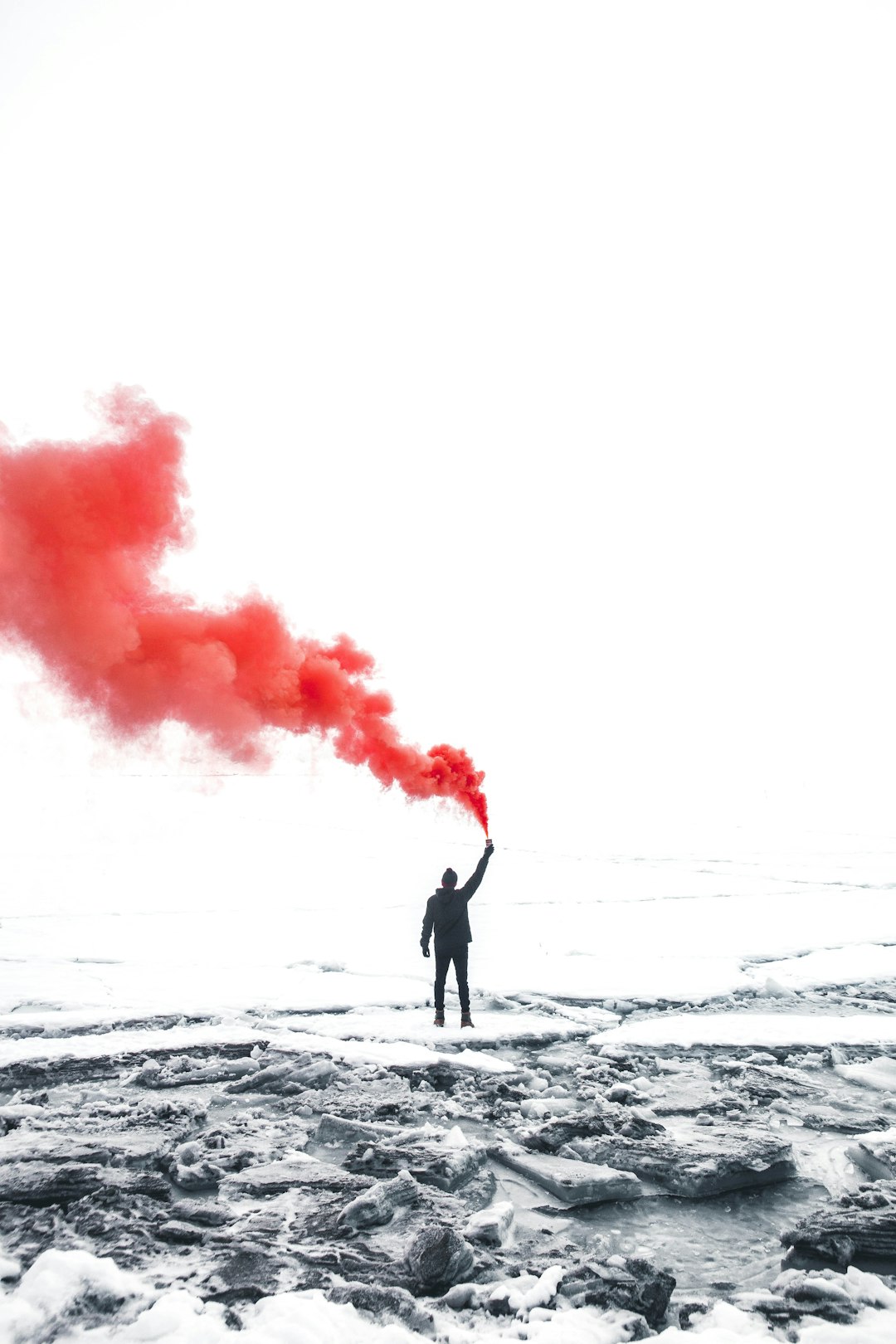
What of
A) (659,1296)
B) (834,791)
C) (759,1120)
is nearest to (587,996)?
(759,1120)

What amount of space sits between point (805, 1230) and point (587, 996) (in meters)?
5.44

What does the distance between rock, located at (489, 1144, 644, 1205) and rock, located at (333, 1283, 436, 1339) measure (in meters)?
1.33

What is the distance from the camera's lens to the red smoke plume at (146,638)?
334 inches

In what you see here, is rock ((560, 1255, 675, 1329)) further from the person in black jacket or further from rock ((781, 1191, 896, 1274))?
the person in black jacket

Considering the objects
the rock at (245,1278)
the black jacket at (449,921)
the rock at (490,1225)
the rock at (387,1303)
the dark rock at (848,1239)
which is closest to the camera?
the rock at (387,1303)

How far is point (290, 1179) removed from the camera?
4609 mm

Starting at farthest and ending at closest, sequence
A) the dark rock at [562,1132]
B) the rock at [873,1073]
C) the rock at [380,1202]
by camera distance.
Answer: the rock at [873,1073] → the dark rock at [562,1132] → the rock at [380,1202]

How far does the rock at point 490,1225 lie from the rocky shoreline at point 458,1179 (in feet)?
0.03

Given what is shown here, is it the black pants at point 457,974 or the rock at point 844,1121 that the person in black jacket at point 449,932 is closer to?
the black pants at point 457,974

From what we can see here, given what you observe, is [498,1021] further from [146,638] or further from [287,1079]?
[146,638]

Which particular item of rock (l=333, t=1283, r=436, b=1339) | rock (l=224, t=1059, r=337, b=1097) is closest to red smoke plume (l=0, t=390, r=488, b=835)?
rock (l=224, t=1059, r=337, b=1097)

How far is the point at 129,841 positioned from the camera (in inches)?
1116

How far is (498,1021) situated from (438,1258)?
15.0ft

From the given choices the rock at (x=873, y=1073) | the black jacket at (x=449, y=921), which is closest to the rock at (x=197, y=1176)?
the black jacket at (x=449, y=921)
